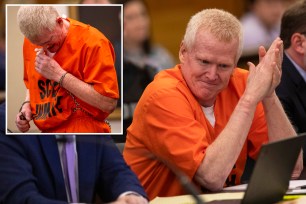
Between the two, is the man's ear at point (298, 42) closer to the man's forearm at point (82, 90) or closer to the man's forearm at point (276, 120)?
the man's forearm at point (276, 120)

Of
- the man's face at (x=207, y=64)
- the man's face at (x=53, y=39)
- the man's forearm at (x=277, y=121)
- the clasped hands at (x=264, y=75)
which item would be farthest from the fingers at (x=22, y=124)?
the man's forearm at (x=277, y=121)

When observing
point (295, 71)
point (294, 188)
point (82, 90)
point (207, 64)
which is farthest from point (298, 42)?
point (82, 90)

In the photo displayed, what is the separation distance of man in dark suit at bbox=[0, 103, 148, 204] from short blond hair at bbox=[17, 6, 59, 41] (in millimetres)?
265

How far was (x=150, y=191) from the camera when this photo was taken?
9.71 feet

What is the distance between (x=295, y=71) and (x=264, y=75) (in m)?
0.76

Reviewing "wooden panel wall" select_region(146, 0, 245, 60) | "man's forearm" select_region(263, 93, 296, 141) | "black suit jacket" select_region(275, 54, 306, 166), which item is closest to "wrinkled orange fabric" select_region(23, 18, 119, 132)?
"man's forearm" select_region(263, 93, 296, 141)

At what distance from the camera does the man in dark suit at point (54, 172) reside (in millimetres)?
2449

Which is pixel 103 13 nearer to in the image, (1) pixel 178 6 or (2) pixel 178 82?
(2) pixel 178 82

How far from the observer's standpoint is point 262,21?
17.7 feet

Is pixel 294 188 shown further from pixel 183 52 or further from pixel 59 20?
pixel 59 20

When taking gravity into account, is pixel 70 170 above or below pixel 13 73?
below

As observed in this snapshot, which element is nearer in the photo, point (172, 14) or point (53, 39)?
point (53, 39)

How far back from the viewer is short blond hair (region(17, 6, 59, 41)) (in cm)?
253

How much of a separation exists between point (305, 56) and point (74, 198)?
1532mm
